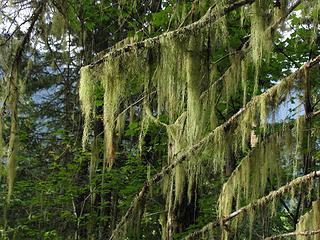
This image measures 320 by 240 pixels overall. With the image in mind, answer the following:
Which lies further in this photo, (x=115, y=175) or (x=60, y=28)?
(x=115, y=175)

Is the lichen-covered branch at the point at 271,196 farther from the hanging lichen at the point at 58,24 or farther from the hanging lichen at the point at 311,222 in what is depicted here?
the hanging lichen at the point at 58,24

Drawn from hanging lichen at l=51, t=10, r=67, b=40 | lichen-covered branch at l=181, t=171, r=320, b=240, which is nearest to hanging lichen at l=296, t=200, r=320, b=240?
lichen-covered branch at l=181, t=171, r=320, b=240

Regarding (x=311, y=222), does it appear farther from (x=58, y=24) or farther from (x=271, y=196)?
(x=58, y=24)

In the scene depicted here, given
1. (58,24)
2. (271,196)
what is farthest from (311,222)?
(58,24)

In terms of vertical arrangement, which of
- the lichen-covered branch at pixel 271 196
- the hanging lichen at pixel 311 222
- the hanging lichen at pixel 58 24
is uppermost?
the hanging lichen at pixel 58 24

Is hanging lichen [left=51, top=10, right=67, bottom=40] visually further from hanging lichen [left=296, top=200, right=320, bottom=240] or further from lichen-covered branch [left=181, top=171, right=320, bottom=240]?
hanging lichen [left=296, top=200, right=320, bottom=240]

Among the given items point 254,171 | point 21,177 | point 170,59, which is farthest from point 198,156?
point 21,177

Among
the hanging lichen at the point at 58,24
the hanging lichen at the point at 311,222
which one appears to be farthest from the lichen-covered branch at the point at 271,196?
the hanging lichen at the point at 58,24

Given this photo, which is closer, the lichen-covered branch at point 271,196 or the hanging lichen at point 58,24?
the lichen-covered branch at point 271,196

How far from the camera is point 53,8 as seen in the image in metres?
4.11

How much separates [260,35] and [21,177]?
8.99 m

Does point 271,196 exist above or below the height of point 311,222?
above

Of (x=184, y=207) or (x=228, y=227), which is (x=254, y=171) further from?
(x=184, y=207)

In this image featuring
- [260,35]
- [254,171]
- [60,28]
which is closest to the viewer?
[260,35]
